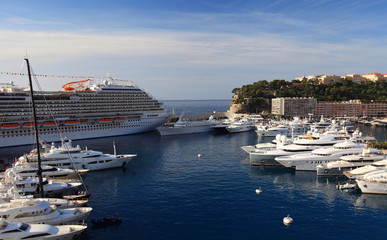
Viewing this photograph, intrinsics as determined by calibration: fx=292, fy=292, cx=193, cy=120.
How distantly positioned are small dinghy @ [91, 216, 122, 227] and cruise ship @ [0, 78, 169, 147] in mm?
40333

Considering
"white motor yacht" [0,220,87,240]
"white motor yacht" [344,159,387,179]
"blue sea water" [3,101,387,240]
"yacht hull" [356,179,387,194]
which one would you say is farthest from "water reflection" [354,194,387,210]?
"white motor yacht" [0,220,87,240]

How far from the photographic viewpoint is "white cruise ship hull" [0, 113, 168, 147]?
218 ft

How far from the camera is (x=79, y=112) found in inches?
2985

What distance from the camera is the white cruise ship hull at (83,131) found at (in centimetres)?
6656

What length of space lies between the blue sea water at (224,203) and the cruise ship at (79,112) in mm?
32388

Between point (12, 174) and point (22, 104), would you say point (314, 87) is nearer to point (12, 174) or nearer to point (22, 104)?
point (22, 104)

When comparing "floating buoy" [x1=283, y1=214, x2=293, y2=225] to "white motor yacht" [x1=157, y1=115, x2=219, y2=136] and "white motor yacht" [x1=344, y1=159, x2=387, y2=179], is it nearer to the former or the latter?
"white motor yacht" [x1=344, y1=159, x2=387, y2=179]

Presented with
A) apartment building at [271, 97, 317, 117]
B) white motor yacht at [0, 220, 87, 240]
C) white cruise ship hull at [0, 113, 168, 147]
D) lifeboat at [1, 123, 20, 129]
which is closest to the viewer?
white motor yacht at [0, 220, 87, 240]

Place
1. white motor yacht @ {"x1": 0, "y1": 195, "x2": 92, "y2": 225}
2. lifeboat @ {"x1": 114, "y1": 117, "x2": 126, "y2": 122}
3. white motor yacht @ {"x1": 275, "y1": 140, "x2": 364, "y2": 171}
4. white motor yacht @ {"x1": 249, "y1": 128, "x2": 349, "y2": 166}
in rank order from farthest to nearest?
lifeboat @ {"x1": 114, "y1": 117, "x2": 126, "y2": 122} < white motor yacht @ {"x1": 249, "y1": 128, "x2": 349, "y2": 166} < white motor yacht @ {"x1": 275, "y1": 140, "x2": 364, "y2": 171} < white motor yacht @ {"x1": 0, "y1": 195, "x2": 92, "y2": 225}

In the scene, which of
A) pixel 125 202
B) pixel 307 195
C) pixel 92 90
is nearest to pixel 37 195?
pixel 125 202

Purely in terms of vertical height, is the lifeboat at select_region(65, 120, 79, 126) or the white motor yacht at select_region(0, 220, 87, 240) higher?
the lifeboat at select_region(65, 120, 79, 126)

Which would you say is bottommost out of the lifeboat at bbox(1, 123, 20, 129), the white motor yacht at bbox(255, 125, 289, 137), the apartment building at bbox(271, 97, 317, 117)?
the white motor yacht at bbox(255, 125, 289, 137)

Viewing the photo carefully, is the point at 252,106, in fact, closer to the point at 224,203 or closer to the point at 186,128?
the point at 186,128

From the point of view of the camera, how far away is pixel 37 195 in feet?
101
